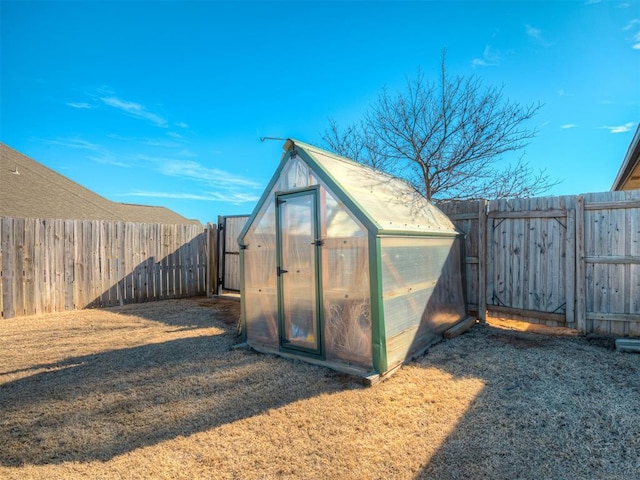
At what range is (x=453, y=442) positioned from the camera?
228cm

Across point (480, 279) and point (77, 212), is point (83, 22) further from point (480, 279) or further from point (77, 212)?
point (480, 279)

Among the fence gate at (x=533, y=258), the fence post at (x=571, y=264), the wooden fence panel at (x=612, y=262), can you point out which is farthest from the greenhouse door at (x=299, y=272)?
the wooden fence panel at (x=612, y=262)

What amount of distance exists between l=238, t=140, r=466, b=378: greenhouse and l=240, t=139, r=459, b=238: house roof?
0.06ft

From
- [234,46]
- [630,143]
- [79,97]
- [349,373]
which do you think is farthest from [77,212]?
[630,143]

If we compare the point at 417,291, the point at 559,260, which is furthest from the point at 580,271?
the point at 417,291

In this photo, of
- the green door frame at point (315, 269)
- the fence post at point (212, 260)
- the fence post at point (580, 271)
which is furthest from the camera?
the fence post at point (212, 260)

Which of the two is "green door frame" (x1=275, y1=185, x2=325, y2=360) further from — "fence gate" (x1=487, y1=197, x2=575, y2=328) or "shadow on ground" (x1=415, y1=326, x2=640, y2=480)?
"fence gate" (x1=487, y1=197, x2=575, y2=328)

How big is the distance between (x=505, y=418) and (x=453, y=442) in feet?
2.01

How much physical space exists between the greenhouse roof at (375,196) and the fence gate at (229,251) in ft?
16.5

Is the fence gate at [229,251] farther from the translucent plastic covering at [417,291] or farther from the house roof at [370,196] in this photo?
the translucent plastic covering at [417,291]

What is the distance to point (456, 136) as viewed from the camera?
7.64 metres

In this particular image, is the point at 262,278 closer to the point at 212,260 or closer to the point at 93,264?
the point at 93,264

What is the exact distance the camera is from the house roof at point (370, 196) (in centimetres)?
363

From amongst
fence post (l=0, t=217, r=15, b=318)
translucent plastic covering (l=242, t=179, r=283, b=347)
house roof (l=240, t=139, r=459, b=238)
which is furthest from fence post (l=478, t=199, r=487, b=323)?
fence post (l=0, t=217, r=15, b=318)
